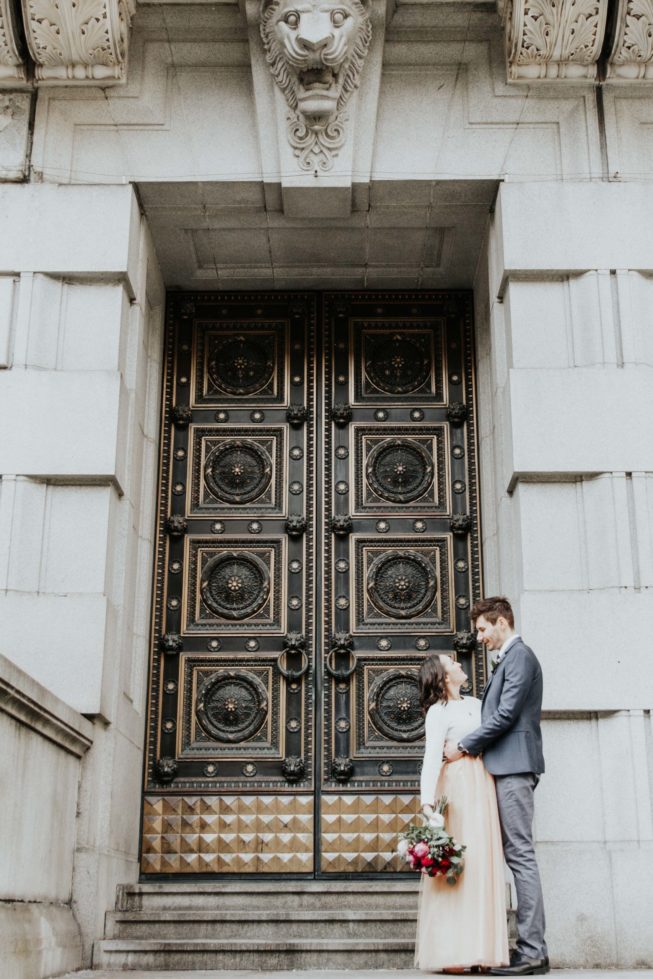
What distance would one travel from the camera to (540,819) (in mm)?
7758

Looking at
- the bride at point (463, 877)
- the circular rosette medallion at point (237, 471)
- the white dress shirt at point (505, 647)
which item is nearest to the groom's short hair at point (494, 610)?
the white dress shirt at point (505, 647)

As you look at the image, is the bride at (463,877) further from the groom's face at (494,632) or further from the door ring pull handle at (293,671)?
the door ring pull handle at (293,671)

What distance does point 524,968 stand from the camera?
6.59 m

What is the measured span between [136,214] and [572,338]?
3.25 m

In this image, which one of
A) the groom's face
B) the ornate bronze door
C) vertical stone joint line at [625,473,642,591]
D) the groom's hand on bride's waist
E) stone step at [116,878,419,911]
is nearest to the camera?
the groom's hand on bride's waist

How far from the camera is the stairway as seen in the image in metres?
7.36

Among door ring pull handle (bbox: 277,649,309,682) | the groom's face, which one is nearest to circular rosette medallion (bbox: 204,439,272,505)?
door ring pull handle (bbox: 277,649,309,682)

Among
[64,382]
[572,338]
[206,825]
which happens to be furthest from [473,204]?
[206,825]

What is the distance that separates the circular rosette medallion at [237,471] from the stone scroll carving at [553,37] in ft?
11.1

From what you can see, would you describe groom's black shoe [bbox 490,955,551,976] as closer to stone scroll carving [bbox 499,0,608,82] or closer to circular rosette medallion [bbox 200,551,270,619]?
circular rosette medallion [bbox 200,551,270,619]

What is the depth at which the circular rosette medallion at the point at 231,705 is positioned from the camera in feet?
30.5

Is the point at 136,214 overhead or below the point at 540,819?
overhead

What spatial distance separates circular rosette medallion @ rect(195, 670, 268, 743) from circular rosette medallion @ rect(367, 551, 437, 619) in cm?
111

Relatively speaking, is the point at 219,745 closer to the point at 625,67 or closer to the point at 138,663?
the point at 138,663
